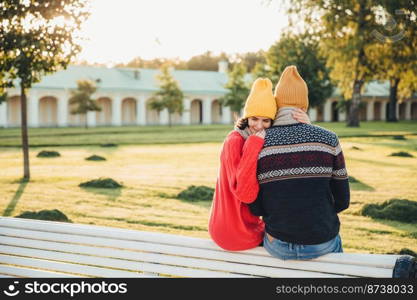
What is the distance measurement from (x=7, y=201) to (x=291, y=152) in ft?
24.8

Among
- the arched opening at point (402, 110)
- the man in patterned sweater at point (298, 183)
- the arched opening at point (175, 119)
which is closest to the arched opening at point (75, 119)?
the arched opening at point (175, 119)

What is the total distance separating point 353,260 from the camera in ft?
9.31

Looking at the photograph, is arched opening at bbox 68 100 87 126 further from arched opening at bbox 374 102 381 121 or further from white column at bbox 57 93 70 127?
arched opening at bbox 374 102 381 121

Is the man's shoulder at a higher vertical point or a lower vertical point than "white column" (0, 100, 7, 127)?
higher

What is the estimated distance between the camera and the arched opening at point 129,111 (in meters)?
55.4

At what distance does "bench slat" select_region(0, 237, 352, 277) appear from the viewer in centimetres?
304

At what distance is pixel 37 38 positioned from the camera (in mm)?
8789

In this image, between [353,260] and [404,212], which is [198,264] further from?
[404,212]

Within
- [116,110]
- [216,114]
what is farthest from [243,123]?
[216,114]

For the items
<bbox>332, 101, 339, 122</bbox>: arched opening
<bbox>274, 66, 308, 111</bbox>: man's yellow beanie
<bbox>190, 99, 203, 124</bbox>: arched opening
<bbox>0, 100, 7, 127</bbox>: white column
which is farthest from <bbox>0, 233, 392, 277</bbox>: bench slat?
<bbox>332, 101, 339, 122</bbox>: arched opening

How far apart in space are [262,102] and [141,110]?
5143 cm

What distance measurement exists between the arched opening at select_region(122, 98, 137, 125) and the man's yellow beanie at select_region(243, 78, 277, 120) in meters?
53.0

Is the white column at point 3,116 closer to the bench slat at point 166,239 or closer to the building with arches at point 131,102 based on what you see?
the building with arches at point 131,102

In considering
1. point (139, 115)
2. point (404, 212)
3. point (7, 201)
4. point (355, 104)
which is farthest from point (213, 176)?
point (139, 115)
